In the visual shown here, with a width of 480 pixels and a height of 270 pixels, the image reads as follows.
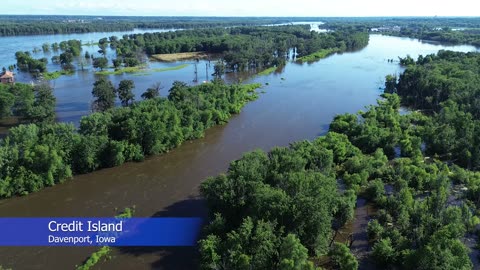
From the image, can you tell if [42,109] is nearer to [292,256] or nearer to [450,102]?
[292,256]

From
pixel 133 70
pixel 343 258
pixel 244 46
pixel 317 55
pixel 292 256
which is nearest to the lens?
pixel 292 256

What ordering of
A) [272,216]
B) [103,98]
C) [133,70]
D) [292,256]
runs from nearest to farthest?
[292,256], [272,216], [103,98], [133,70]

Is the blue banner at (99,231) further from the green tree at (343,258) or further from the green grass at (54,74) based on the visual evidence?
the green grass at (54,74)

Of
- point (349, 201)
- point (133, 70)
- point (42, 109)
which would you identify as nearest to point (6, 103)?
point (42, 109)

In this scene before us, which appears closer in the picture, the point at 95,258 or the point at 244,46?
the point at 95,258

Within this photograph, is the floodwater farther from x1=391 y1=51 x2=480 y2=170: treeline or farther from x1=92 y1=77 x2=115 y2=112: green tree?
x1=391 y1=51 x2=480 y2=170: treeline

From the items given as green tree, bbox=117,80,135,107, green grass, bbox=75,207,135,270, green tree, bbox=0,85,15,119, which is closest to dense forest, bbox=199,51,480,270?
green grass, bbox=75,207,135,270

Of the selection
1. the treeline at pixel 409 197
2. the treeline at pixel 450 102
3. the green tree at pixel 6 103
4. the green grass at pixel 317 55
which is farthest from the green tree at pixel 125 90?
the green grass at pixel 317 55
